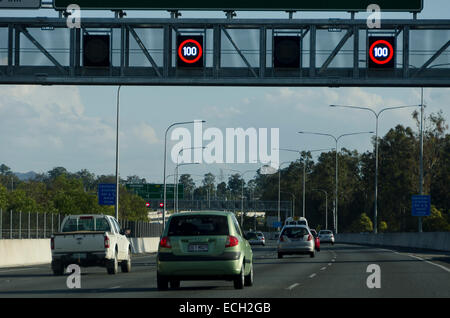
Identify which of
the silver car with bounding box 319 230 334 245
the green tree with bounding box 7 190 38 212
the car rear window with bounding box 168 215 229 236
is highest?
the car rear window with bounding box 168 215 229 236

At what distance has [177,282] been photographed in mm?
22547

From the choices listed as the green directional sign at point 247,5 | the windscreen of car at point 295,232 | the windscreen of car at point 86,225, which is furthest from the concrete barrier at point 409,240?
the windscreen of car at point 86,225

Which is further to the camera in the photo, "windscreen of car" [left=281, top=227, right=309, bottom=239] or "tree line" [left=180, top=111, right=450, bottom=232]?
"tree line" [left=180, top=111, right=450, bottom=232]

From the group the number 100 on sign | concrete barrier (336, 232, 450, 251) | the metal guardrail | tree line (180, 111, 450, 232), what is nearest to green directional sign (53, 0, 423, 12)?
the number 100 on sign

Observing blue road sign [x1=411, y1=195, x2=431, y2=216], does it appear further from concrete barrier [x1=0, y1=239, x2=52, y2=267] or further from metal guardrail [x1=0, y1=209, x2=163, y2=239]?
concrete barrier [x1=0, y1=239, x2=52, y2=267]

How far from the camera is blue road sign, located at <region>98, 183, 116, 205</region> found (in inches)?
2283

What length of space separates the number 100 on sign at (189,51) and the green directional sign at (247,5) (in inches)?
68.9

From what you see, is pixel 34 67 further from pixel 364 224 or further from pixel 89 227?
pixel 364 224

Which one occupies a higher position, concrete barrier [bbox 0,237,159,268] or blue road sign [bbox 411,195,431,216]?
blue road sign [bbox 411,195,431,216]

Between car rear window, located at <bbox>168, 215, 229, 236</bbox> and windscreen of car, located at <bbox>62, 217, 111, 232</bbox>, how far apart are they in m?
8.91

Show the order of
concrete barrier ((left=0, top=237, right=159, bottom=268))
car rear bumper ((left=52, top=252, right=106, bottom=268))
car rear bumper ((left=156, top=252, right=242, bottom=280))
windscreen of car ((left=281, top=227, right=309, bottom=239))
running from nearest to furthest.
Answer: car rear bumper ((left=156, top=252, right=242, bottom=280)) → car rear bumper ((left=52, top=252, right=106, bottom=268)) → concrete barrier ((left=0, top=237, right=159, bottom=268)) → windscreen of car ((left=281, top=227, right=309, bottom=239))

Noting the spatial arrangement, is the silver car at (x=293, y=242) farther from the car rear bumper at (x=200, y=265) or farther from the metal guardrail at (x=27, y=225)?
the car rear bumper at (x=200, y=265)

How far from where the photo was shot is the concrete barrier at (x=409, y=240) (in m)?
56.4
